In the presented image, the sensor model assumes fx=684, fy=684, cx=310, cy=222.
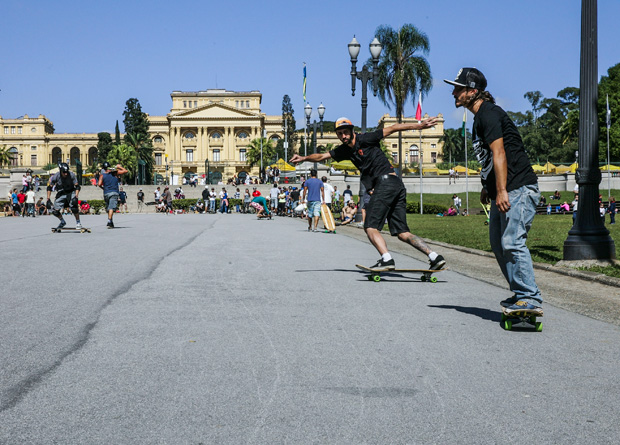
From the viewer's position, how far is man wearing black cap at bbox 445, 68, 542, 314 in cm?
490

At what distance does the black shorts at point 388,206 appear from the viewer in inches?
301

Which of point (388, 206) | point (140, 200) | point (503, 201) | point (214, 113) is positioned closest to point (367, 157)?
point (388, 206)

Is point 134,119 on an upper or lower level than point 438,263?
upper

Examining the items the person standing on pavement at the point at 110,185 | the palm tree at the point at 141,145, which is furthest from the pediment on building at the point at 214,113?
the person standing on pavement at the point at 110,185

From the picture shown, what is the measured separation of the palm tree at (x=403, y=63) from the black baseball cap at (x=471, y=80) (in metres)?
37.4

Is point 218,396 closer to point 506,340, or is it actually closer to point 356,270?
point 506,340

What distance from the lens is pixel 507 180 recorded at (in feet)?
16.5

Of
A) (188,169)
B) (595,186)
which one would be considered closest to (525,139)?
(188,169)

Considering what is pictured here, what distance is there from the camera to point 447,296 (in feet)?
21.8

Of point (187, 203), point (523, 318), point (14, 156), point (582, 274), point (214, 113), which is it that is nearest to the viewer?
point (523, 318)

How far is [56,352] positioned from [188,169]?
121624 millimetres

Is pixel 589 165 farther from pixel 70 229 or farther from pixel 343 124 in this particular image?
pixel 70 229

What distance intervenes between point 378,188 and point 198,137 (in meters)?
118

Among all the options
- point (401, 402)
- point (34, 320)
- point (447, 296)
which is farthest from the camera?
point (447, 296)
